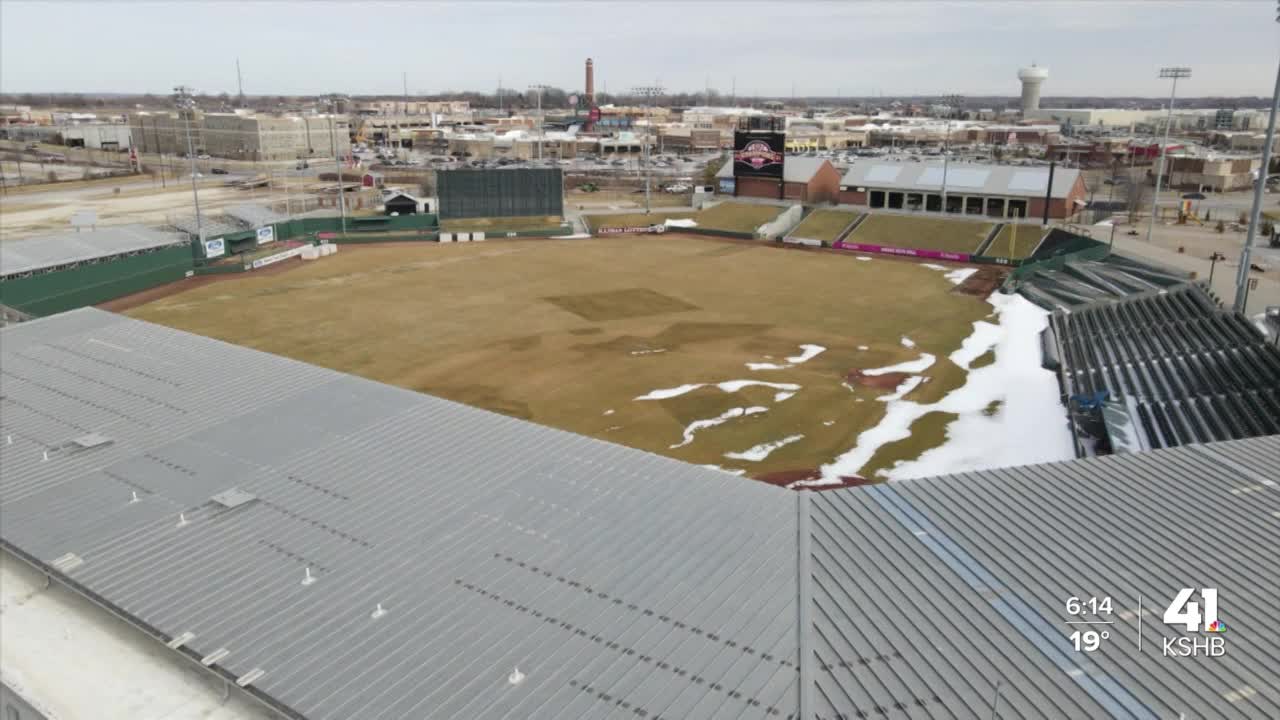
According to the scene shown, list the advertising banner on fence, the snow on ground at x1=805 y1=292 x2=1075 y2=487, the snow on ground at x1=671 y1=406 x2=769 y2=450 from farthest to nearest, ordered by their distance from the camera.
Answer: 1. the advertising banner on fence
2. the snow on ground at x1=671 y1=406 x2=769 y2=450
3. the snow on ground at x1=805 y1=292 x2=1075 y2=487

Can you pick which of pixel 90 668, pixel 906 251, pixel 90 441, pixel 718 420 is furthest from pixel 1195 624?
pixel 906 251

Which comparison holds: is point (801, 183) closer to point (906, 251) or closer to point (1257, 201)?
point (906, 251)

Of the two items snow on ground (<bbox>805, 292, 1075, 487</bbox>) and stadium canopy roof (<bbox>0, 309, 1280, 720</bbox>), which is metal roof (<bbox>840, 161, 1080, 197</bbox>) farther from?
stadium canopy roof (<bbox>0, 309, 1280, 720</bbox>)

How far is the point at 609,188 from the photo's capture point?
12538 cm

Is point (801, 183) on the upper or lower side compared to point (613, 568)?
upper

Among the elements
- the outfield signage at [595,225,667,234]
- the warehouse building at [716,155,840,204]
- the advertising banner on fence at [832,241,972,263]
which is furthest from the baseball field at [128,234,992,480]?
the warehouse building at [716,155,840,204]

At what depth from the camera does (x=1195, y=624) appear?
15109 millimetres

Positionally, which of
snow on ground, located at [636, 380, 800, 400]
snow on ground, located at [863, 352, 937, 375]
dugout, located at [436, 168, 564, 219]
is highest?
dugout, located at [436, 168, 564, 219]

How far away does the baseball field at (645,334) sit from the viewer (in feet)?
121

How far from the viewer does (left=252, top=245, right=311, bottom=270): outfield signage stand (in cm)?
7059

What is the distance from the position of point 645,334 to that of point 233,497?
32074 mm

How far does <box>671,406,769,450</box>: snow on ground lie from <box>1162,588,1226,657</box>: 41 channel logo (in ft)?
67.2

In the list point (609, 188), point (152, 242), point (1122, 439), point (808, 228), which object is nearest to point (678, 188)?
point (609, 188)

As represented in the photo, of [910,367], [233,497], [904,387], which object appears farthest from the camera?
[910,367]
